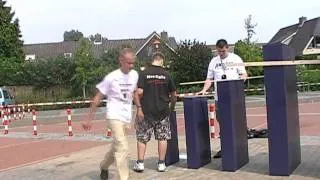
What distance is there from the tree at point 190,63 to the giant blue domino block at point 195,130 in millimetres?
39027

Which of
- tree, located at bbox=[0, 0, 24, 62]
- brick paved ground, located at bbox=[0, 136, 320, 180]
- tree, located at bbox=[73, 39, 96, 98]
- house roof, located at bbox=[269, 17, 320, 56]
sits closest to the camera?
brick paved ground, located at bbox=[0, 136, 320, 180]

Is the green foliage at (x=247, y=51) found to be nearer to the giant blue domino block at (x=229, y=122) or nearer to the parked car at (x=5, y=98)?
the parked car at (x=5, y=98)

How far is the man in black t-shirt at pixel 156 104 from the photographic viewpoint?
8.70 meters

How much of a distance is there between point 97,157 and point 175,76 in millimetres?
37357

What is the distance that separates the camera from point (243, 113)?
8.94 m

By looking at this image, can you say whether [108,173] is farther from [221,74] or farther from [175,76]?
[175,76]

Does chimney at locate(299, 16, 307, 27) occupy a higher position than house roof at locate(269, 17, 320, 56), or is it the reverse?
chimney at locate(299, 16, 307, 27)

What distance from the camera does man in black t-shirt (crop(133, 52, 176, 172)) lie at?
28.5ft

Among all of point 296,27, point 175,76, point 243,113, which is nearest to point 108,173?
point 243,113

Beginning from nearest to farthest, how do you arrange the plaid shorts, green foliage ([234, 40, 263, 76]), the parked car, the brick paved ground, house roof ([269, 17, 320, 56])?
the brick paved ground
the plaid shorts
the parked car
green foliage ([234, 40, 263, 76])
house roof ([269, 17, 320, 56])

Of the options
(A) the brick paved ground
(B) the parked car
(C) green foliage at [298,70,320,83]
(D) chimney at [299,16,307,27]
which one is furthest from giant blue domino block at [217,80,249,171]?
(D) chimney at [299,16,307,27]

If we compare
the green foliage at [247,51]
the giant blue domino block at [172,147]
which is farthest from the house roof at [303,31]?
the giant blue domino block at [172,147]

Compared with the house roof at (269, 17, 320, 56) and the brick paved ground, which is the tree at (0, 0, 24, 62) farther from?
the brick paved ground

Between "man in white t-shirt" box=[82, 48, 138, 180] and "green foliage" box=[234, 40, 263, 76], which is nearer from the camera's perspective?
"man in white t-shirt" box=[82, 48, 138, 180]
